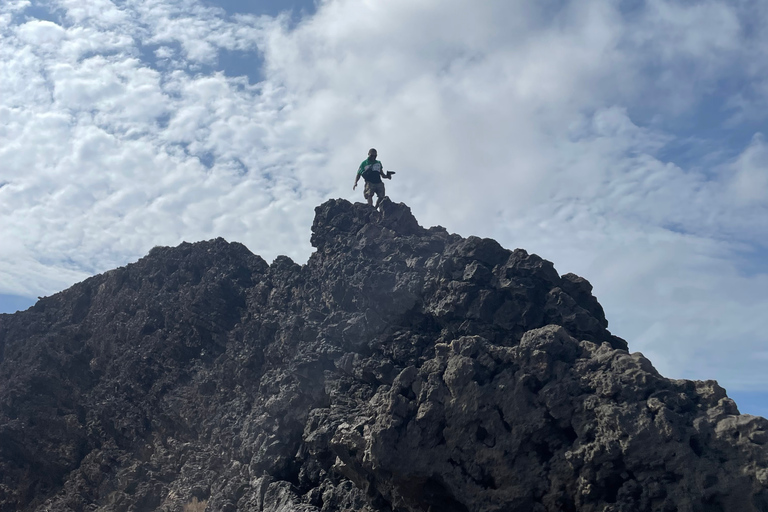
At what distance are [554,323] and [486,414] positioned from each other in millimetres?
4261

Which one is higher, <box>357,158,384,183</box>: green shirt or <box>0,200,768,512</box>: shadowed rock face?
<box>357,158,384,183</box>: green shirt

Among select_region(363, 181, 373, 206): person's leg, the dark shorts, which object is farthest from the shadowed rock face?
the dark shorts

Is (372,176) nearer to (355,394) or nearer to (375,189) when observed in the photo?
(375,189)

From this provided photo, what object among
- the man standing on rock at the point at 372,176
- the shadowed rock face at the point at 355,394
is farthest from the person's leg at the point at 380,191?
the shadowed rock face at the point at 355,394

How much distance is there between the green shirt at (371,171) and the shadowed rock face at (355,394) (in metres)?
1.54

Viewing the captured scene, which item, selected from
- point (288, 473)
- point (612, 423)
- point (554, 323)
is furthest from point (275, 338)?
point (612, 423)

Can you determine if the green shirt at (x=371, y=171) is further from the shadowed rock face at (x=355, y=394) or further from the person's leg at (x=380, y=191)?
the shadowed rock face at (x=355, y=394)

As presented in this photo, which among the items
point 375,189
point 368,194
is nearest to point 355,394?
point 368,194

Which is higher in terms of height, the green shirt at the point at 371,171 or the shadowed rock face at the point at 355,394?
the green shirt at the point at 371,171

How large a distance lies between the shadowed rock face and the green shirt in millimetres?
1537

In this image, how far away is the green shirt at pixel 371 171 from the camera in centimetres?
2545

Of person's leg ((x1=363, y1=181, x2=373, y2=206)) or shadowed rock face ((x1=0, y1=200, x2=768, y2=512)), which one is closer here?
shadowed rock face ((x1=0, y1=200, x2=768, y2=512))

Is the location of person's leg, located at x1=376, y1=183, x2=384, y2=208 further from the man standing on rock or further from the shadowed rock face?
the shadowed rock face

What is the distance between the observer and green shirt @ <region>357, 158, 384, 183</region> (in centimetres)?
2545
